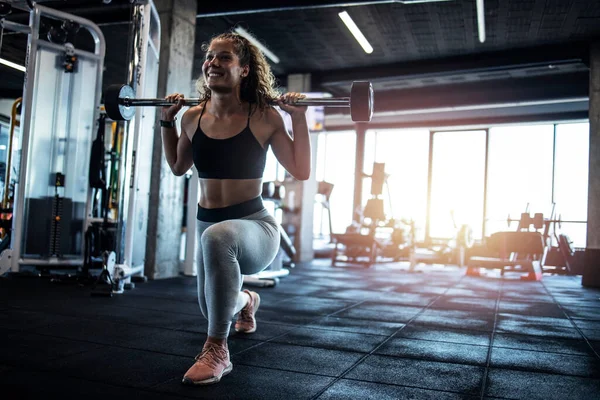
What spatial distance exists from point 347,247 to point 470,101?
13.6ft

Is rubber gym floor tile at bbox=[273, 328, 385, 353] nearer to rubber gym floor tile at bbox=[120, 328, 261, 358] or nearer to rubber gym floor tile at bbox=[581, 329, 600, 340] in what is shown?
rubber gym floor tile at bbox=[120, 328, 261, 358]

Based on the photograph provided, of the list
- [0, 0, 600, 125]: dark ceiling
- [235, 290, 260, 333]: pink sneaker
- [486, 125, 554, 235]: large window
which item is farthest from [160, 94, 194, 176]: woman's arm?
[486, 125, 554, 235]: large window

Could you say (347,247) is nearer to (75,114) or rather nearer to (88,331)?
(75,114)

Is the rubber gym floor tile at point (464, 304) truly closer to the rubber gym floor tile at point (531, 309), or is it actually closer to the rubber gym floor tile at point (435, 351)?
the rubber gym floor tile at point (531, 309)

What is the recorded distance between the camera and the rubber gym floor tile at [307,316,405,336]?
2777mm

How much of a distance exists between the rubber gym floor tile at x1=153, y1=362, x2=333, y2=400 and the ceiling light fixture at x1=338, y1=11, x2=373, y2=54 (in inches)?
226

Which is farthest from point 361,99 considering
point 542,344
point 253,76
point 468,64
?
point 468,64

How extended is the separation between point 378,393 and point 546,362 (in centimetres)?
95

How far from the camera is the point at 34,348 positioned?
203 cm

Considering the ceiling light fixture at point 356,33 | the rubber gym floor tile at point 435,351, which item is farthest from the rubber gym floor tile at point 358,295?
the ceiling light fixture at point 356,33

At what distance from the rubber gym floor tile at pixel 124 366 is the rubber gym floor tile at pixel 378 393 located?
0.53 m

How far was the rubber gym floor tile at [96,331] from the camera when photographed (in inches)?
90.0

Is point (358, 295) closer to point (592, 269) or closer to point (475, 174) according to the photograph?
point (592, 269)

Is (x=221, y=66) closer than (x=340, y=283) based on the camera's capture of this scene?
Yes
